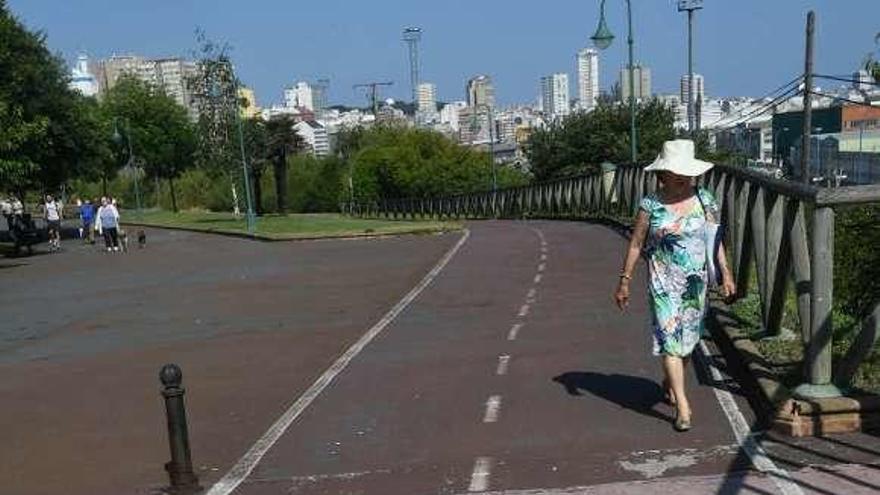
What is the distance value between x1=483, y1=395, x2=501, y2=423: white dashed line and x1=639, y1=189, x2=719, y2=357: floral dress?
1264mm

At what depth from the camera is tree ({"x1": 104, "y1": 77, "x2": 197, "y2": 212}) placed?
2539 inches

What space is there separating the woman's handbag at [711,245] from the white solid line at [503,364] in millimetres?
2464


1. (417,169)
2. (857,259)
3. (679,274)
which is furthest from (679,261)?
(417,169)

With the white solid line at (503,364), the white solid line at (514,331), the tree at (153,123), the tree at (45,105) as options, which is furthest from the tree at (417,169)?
the white solid line at (503,364)

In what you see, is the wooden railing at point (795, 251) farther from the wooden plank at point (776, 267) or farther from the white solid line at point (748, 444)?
the white solid line at point (748, 444)

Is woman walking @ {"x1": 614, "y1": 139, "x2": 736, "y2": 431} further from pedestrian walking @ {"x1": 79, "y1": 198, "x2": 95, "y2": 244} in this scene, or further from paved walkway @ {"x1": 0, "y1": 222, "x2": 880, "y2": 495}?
pedestrian walking @ {"x1": 79, "y1": 198, "x2": 95, "y2": 244}

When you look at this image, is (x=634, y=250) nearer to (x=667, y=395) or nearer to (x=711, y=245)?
(x=711, y=245)

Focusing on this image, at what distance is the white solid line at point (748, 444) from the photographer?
5.09m

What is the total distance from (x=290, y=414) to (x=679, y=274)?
3072 mm

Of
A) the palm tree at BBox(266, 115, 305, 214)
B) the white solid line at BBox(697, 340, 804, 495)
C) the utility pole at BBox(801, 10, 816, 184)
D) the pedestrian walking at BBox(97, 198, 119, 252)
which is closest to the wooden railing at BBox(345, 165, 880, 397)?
the white solid line at BBox(697, 340, 804, 495)

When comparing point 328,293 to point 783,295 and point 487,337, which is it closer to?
point 487,337

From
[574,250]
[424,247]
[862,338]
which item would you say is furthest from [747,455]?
[424,247]

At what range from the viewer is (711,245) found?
6227 mm

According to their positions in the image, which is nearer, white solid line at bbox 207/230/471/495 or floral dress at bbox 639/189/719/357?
white solid line at bbox 207/230/471/495
